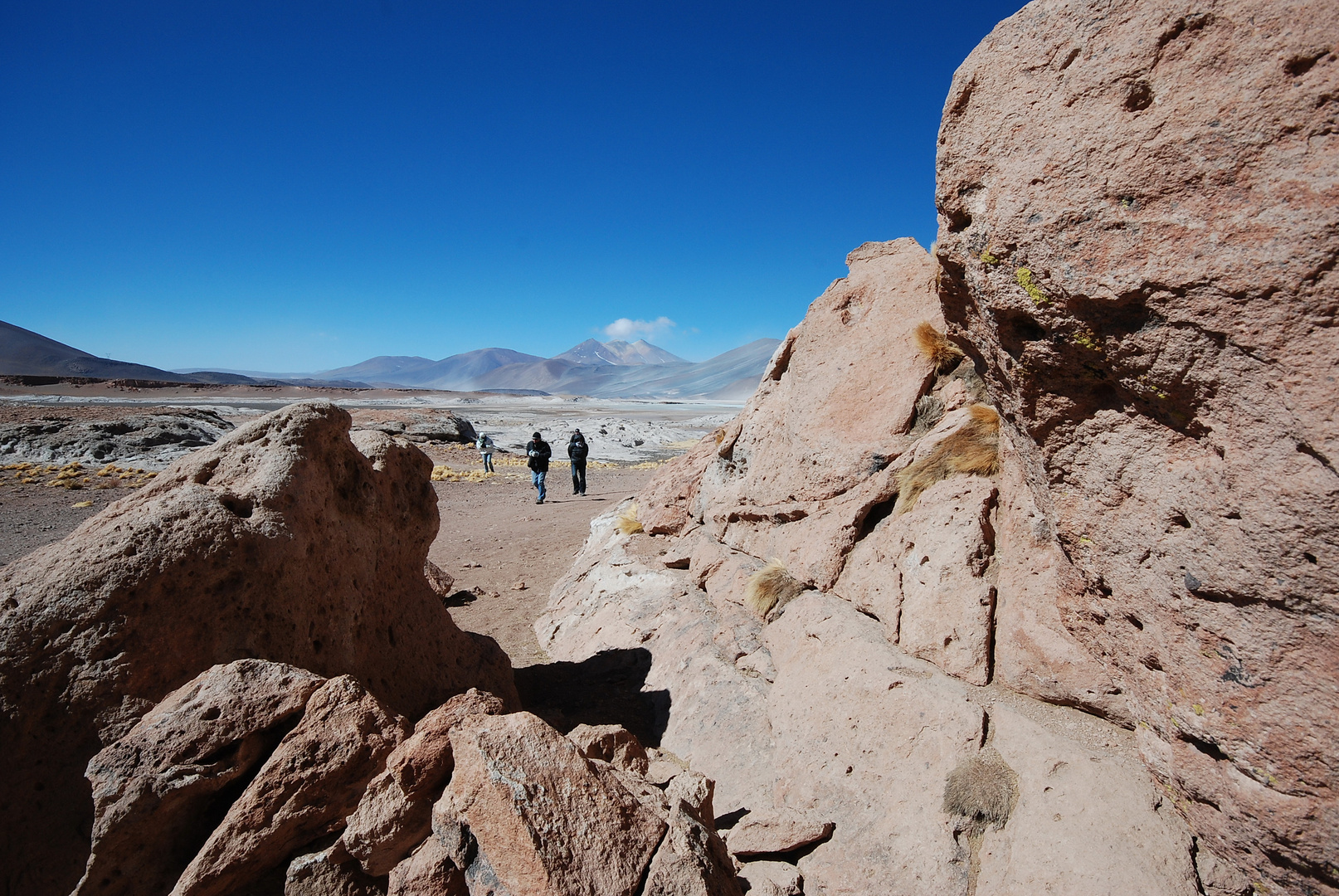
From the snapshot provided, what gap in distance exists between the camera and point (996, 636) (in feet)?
12.1

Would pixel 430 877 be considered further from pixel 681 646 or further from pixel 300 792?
pixel 681 646

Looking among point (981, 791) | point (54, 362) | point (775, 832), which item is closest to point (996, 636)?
point (981, 791)

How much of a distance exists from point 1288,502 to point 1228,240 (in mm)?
874

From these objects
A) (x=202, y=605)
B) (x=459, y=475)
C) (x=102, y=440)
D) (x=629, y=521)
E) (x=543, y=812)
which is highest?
(x=202, y=605)

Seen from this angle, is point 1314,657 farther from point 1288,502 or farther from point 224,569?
point 224,569

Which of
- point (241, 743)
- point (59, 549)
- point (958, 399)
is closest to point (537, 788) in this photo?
point (241, 743)

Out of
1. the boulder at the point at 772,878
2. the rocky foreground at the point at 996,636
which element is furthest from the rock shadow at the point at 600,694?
the boulder at the point at 772,878

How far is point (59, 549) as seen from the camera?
10.1 feet

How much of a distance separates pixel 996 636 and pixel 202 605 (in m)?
4.05

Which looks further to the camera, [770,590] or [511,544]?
[511,544]

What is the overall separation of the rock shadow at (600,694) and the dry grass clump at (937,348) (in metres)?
3.23

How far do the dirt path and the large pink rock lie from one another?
521 centimetres

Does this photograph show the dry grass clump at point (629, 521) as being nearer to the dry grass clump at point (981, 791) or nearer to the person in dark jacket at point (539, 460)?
the dry grass clump at point (981, 791)

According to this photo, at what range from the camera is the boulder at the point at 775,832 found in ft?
10.7
